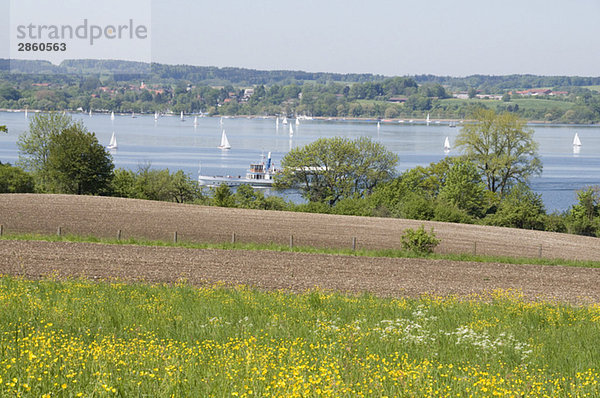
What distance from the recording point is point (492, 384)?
7.72 meters

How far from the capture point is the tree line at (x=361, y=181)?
5262cm

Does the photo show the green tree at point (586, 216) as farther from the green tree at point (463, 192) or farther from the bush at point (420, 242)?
the bush at point (420, 242)

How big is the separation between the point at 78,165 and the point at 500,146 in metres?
45.8

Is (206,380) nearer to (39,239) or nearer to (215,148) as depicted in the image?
(39,239)

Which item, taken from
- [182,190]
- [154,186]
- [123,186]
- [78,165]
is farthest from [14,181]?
[182,190]

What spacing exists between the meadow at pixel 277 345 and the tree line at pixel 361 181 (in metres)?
36.7

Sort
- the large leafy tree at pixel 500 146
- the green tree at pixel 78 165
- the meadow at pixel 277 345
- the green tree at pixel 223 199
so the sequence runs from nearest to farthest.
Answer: the meadow at pixel 277 345, the green tree at pixel 78 165, the green tree at pixel 223 199, the large leafy tree at pixel 500 146

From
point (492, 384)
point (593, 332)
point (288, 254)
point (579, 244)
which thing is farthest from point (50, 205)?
point (492, 384)

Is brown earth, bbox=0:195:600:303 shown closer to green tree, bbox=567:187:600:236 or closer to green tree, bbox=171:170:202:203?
green tree, bbox=567:187:600:236

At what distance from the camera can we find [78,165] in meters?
51.9

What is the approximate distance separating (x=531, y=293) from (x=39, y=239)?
61.5ft

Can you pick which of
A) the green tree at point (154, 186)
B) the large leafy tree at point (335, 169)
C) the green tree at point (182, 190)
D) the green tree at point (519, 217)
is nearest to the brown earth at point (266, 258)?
the green tree at point (519, 217)

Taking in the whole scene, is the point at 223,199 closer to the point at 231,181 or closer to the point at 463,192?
the point at 463,192

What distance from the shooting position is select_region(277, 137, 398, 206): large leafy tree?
74.2 meters
